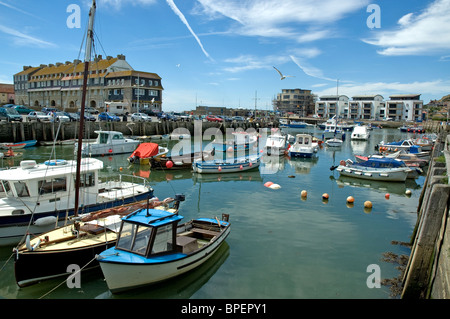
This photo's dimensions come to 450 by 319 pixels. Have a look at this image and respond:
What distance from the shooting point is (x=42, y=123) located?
4353cm

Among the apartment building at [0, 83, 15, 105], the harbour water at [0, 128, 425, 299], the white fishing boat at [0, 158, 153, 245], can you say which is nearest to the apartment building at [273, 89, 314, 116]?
the apartment building at [0, 83, 15, 105]

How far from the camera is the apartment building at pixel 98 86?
244ft

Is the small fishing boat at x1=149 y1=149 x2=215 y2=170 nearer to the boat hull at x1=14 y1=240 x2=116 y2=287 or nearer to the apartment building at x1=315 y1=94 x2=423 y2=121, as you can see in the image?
the boat hull at x1=14 y1=240 x2=116 y2=287

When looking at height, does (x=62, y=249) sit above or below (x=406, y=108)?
A: below

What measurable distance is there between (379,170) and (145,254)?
23.5 metres

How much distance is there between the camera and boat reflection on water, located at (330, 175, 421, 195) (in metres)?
24.7

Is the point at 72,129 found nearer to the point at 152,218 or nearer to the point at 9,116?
the point at 9,116

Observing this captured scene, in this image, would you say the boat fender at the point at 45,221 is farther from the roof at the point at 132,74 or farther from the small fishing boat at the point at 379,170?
the roof at the point at 132,74

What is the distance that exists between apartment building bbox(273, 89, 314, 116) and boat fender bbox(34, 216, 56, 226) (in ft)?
536

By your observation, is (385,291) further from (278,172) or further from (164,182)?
(278,172)

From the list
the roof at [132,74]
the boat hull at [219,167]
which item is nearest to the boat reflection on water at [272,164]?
the boat hull at [219,167]

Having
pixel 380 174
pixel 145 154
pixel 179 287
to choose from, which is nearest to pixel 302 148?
pixel 380 174

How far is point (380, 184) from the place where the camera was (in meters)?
26.3

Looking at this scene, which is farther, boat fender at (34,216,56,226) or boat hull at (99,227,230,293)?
boat fender at (34,216,56,226)
